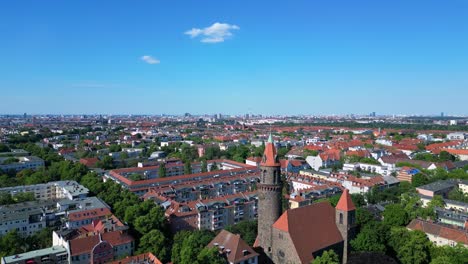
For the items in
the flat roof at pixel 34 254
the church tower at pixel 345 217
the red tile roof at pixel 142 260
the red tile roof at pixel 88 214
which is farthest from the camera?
the red tile roof at pixel 88 214

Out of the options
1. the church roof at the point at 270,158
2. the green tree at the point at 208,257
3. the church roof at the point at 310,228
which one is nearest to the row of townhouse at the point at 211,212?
the church roof at the point at 310,228

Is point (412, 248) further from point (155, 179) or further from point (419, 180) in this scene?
point (155, 179)

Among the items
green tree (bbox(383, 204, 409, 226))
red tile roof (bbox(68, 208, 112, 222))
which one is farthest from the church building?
red tile roof (bbox(68, 208, 112, 222))

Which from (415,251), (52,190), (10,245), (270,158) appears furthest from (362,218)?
(52,190)

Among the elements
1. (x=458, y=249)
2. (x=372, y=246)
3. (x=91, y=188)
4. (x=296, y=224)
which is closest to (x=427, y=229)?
(x=458, y=249)

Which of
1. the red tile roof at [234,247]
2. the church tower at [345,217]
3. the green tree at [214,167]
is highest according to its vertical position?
the church tower at [345,217]

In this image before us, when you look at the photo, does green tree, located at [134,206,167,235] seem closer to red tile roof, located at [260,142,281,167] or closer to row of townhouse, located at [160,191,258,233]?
row of townhouse, located at [160,191,258,233]

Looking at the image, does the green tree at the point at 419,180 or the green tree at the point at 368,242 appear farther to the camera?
the green tree at the point at 419,180

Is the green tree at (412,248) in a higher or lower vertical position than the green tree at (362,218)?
lower

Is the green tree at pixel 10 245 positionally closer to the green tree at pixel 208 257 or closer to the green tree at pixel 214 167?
the green tree at pixel 208 257
